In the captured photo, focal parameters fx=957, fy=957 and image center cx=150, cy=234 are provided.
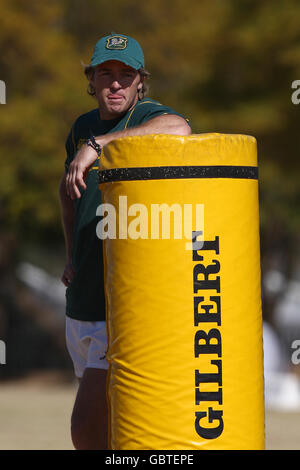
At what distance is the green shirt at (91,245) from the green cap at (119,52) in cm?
18

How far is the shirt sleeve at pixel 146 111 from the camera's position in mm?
3893

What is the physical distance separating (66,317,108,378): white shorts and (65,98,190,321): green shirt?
3 cm

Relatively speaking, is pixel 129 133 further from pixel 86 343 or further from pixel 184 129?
pixel 86 343

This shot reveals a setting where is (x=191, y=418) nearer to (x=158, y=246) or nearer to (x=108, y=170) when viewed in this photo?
(x=158, y=246)

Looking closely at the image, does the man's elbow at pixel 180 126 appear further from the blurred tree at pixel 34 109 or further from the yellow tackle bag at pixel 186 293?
the blurred tree at pixel 34 109

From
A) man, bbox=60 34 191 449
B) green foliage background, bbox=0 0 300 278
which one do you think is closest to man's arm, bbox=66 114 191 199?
man, bbox=60 34 191 449

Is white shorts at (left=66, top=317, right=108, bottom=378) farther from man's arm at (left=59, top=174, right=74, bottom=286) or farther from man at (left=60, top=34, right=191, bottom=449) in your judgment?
man's arm at (left=59, top=174, right=74, bottom=286)

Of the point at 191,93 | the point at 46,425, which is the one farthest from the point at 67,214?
the point at 191,93

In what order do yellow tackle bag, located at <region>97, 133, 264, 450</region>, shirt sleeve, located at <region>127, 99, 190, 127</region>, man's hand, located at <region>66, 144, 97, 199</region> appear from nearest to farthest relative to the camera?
yellow tackle bag, located at <region>97, 133, 264, 450</region>, man's hand, located at <region>66, 144, 97, 199</region>, shirt sleeve, located at <region>127, 99, 190, 127</region>

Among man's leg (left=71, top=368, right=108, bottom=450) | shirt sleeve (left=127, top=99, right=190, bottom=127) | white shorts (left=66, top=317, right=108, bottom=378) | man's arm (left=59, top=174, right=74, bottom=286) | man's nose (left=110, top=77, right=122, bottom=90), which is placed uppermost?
man's nose (left=110, top=77, right=122, bottom=90)

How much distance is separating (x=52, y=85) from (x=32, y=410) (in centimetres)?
726

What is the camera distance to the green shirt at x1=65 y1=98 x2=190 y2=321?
404 cm

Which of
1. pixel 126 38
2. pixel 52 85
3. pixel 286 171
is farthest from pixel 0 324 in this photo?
pixel 126 38

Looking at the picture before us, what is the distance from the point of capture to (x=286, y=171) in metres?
16.0
